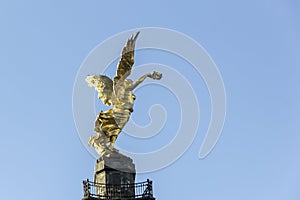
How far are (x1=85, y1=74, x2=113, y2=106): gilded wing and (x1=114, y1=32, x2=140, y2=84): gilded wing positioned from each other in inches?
23.0

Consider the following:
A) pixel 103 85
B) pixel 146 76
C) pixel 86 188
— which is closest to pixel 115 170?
pixel 86 188

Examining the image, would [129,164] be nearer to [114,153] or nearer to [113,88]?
[114,153]

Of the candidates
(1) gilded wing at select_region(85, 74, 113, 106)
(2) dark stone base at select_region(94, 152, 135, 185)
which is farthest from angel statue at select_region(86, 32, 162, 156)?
(2) dark stone base at select_region(94, 152, 135, 185)

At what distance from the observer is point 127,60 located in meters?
48.2

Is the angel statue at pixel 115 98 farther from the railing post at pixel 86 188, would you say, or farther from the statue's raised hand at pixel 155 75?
the railing post at pixel 86 188

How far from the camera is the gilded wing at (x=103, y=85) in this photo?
156 feet

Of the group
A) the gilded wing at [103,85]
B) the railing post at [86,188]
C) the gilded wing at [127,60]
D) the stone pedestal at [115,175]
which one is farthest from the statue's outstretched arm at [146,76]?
the railing post at [86,188]

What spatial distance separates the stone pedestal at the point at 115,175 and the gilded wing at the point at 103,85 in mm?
3514

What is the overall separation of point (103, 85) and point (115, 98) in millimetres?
1090

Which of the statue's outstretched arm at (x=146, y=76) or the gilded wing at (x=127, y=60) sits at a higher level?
the gilded wing at (x=127, y=60)

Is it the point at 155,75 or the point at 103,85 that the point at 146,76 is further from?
the point at 103,85

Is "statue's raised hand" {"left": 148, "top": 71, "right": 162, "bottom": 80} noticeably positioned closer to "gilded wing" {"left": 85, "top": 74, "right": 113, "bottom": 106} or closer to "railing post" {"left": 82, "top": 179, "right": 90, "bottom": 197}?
"gilded wing" {"left": 85, "top": 74, "right": 113, "bottom": 106}

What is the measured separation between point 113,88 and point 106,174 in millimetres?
5442

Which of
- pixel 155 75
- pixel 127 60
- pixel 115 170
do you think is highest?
pixel 127 60
